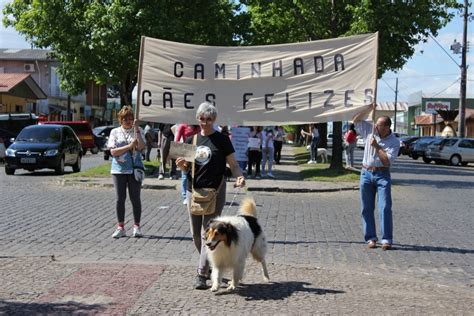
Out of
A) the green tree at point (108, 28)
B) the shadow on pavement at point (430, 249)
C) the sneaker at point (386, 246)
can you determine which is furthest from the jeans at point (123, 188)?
the green tree at point (108, 28)

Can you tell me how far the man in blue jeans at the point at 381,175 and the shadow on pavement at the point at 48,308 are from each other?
4.72 m

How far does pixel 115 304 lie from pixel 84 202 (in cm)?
869

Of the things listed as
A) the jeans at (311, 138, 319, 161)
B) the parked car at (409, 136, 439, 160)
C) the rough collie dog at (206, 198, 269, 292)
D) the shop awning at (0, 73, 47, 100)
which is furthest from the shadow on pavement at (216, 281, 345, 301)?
the shop awning at (0, 73, 47, 100)

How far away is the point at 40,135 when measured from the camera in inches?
933

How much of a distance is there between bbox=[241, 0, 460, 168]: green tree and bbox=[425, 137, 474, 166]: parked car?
14680mm

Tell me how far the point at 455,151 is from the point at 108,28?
24.5m

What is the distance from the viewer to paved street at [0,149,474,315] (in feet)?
21.0

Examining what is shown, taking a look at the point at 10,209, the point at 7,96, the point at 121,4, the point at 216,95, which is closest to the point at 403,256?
the point at 216,95

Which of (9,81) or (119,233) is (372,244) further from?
(9,81)

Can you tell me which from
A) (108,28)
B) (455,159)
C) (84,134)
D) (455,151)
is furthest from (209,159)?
(455,159)

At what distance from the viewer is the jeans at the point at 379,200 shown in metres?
9.49

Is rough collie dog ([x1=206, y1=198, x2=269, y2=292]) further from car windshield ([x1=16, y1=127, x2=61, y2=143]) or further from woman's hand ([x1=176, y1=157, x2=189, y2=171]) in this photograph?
car windshield ([x1=16, y1=127, x2=61, y2=143])

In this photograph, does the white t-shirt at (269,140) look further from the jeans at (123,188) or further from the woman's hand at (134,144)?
the woman's hand at (134,144)

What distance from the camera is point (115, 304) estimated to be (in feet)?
20.4
